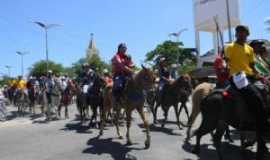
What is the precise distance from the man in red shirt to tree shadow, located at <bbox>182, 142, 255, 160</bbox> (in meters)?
2.47

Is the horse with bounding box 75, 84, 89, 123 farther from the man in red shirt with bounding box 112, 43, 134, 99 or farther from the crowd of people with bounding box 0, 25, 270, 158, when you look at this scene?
the crowd of people with bounding box 0, 25, 270, 158

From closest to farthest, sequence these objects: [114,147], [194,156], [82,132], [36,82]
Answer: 1. [194,156]
2. [114,147]
3. [82,132]
4. [36,82]

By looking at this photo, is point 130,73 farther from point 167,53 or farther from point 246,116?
point 167,53

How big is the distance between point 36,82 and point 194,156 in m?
17.7

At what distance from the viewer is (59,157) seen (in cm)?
1231

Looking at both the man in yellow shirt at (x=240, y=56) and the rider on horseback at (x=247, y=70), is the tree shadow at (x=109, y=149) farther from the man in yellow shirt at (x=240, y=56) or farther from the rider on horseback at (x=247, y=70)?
the man in yellow shirt at (x=240, y=56)

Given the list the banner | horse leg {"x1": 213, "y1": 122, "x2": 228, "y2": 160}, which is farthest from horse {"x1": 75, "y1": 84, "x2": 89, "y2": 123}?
the banner

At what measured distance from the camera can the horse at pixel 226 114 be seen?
32.4 ft

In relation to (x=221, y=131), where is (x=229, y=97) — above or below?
above

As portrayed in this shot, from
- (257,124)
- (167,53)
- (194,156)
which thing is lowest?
(194,156)

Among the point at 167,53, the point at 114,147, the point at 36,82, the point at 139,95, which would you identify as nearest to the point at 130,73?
the point at 139,95

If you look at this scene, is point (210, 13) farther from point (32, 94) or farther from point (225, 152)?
point (225, 152)

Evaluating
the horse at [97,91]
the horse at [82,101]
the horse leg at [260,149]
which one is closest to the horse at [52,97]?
the horse at [82,101]

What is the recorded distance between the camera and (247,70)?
9.81 meters
